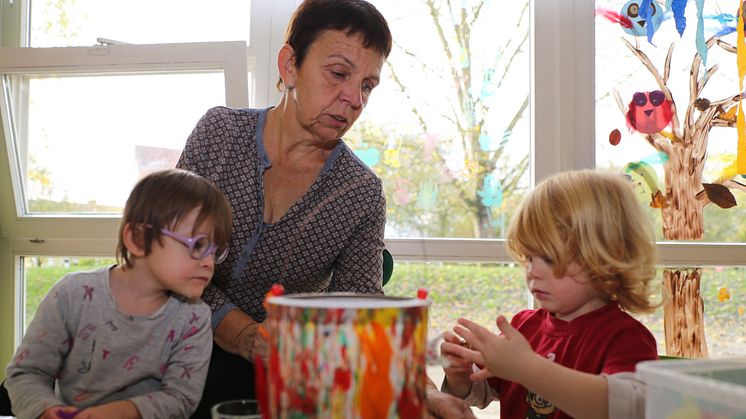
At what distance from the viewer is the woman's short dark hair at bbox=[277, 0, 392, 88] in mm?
1482

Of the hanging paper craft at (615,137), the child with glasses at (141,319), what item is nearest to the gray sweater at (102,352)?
the child with glasses at (141,319)

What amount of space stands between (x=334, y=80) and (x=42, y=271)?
1437mm

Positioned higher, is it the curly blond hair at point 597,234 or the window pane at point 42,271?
the curly blond hair at point 597,234

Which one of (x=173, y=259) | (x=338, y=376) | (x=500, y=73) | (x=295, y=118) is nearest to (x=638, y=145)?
(x=500, y=73)

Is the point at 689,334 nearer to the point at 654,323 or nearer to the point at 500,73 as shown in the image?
the point at 654,323

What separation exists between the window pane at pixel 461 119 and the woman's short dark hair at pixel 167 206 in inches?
44.6

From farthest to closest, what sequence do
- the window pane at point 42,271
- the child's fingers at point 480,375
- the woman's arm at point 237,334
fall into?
1. the window pane at point 42,271
2. the woman's arm at point 237,334
3. the child's fingers at point 480,375

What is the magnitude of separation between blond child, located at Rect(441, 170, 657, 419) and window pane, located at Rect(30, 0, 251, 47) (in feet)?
4.50

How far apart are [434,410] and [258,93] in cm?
143

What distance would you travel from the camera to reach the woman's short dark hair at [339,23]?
1482 mm

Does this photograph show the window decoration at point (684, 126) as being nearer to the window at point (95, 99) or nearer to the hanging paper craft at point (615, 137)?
the hanging paper craft at point (615, 137)

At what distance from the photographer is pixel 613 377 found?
3.21 ft

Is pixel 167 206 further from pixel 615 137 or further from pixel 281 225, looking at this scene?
pixel 615 137

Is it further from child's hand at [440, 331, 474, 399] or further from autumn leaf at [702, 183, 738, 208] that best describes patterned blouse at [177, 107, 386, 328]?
autumn leaf at [702, 183, 738, 208]
